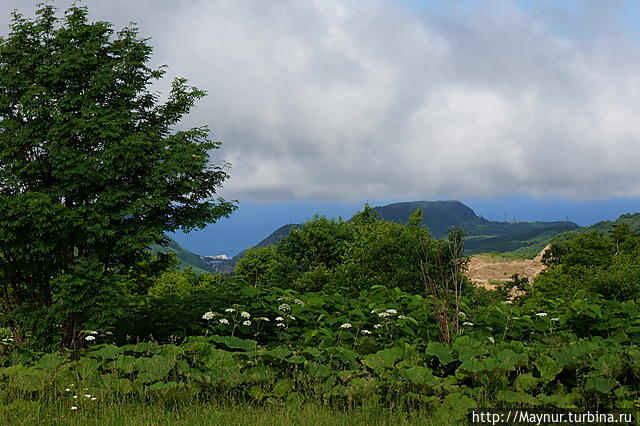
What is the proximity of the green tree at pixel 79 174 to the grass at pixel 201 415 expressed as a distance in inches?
156

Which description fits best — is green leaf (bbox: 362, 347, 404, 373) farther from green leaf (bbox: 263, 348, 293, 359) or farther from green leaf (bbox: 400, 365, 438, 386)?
green leaf (bbox: 263, 348, 293, 359)

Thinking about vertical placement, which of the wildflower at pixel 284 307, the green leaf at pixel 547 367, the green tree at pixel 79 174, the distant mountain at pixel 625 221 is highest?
the distant mountain at pixel 625 221

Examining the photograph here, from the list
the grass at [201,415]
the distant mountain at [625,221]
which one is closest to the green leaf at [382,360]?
the grass at [201,415]

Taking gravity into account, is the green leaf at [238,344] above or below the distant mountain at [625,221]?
below

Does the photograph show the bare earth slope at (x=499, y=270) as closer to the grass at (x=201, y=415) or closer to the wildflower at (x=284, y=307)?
the wildflower at (x=284, y=307)

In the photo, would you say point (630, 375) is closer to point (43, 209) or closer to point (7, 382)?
point (7, 382)

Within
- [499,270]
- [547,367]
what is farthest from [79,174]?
[499,270]

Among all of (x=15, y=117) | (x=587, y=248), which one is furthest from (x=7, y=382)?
(x=587, y=248)

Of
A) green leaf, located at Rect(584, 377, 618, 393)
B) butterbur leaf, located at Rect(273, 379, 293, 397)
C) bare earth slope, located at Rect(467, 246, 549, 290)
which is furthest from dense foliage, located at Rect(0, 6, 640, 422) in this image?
bare earth slope, located at Rect(467, 246, 549, 290)

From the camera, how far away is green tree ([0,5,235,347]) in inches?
380

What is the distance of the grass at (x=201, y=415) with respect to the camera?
5.38 meters

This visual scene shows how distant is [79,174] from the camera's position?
9.88m

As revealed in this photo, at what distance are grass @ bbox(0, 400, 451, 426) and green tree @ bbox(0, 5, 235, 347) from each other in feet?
13.0

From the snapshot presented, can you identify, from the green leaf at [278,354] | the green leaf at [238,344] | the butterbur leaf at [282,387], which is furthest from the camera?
the green leaf at [238,344]
